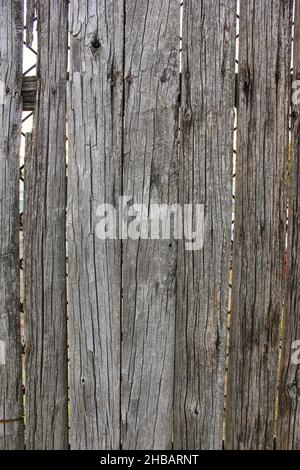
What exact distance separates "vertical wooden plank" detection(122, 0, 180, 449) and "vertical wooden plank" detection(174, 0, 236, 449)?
0.04 m

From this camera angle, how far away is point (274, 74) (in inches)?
63.5

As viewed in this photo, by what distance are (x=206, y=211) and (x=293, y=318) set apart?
1.92 ft

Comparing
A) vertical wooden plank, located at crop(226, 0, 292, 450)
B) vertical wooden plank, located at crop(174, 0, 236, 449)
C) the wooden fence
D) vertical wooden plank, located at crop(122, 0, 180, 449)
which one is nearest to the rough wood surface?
the wooden fence

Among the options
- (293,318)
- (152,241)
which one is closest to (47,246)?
(152,241)

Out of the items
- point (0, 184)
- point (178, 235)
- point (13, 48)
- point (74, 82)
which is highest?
point (13, 48)

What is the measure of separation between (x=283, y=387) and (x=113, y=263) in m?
0.90

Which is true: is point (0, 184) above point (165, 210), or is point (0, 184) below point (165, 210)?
above

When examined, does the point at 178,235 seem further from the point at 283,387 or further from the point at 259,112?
the point at 283,387

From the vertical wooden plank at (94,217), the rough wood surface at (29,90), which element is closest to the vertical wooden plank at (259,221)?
the vertical wooden plank at (94,217)

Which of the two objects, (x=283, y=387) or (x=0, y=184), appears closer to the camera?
(x=0, y=184)

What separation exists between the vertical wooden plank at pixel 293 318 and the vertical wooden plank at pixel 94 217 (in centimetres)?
69

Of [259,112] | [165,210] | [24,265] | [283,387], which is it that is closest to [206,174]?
[165,210]

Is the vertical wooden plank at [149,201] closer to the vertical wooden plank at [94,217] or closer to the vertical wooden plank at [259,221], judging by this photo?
the vertical wooden plank at [94,217]

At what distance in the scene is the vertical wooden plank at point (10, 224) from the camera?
162 cm
